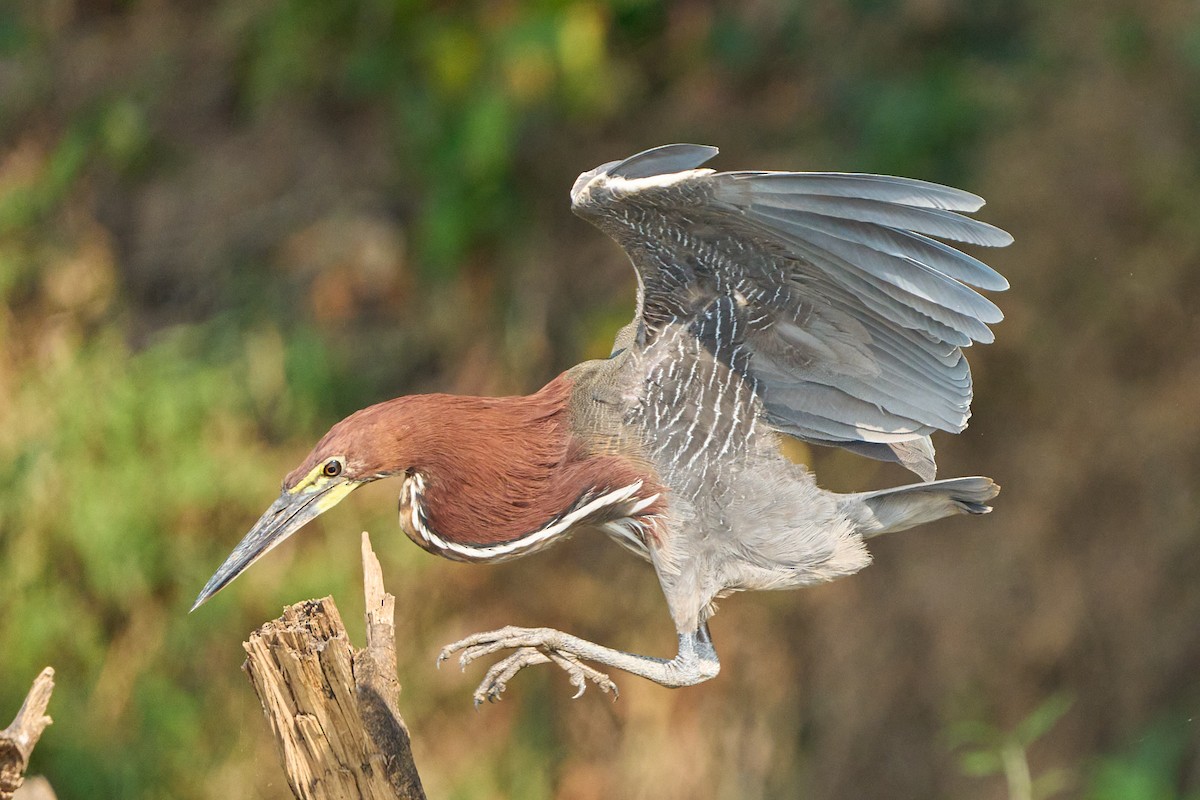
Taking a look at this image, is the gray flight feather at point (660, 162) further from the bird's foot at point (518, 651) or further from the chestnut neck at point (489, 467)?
the bird's foot at point (518, 651)

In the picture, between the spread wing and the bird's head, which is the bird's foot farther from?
the spread wing

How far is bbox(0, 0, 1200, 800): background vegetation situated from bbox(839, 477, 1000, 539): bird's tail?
2.14 m

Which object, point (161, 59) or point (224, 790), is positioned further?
point (161, 59)

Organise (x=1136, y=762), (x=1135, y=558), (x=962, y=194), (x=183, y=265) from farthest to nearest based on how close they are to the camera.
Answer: (x=183, y=265), (x=1135, y=558), (x=1136, y=762), (x=962, y=194)

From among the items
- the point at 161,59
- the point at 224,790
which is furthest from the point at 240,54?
the point at 224,790

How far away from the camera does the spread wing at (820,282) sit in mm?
2344

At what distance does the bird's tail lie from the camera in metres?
2.71

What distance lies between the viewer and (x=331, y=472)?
252cm

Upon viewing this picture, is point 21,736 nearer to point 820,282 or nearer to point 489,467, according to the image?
point 489,467

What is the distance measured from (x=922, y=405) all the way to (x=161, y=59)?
14.5 ft

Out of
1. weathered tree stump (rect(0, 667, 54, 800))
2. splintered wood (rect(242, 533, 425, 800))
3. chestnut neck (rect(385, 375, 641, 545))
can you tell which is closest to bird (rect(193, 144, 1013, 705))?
chestnut neck (rect(385, 375, 641, 545))

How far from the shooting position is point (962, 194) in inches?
89.3

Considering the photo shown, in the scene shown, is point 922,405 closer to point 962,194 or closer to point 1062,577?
point 962,194

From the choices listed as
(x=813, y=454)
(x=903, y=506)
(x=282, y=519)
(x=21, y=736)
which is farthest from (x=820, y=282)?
(x=813, y=454)
